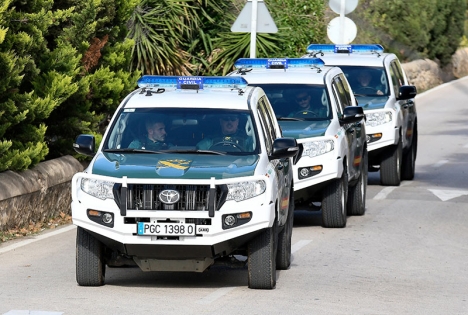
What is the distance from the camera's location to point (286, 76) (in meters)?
15.4

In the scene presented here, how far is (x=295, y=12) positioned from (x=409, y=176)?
854 centimetres

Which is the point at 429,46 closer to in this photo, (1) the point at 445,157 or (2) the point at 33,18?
(1) the point at 445,157

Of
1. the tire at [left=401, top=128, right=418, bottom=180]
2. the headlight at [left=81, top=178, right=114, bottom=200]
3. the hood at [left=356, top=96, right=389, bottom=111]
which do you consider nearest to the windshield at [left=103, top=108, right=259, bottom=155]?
the headlight at [left=81, top=178, right=114, bottom=200]

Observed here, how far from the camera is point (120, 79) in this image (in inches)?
672

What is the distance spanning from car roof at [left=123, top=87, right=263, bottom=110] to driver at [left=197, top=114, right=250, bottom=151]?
185 mm

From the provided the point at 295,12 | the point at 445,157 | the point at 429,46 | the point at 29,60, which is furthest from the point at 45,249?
the point at 429,46

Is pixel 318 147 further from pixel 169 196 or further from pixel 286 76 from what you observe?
pixel 169 196

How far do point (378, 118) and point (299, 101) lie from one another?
3996 mm

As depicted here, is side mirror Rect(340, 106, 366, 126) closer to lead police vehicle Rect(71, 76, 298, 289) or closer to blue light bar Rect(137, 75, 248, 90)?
blue light bar Rect(137, 75, 248, 90)

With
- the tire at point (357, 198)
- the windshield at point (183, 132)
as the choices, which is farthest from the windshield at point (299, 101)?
the windshield at point (183, 132)

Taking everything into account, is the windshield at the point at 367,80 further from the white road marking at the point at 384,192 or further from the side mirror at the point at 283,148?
the side mirror at the point at 283,148

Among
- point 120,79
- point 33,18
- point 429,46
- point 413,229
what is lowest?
point 429,46

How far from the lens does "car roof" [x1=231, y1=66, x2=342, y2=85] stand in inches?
603

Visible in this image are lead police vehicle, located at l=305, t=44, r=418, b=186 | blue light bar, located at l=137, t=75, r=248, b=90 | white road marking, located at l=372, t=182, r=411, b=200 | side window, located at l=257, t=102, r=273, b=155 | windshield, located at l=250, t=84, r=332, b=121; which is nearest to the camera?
side window, located at l=257, t=102, r=273, b=155
